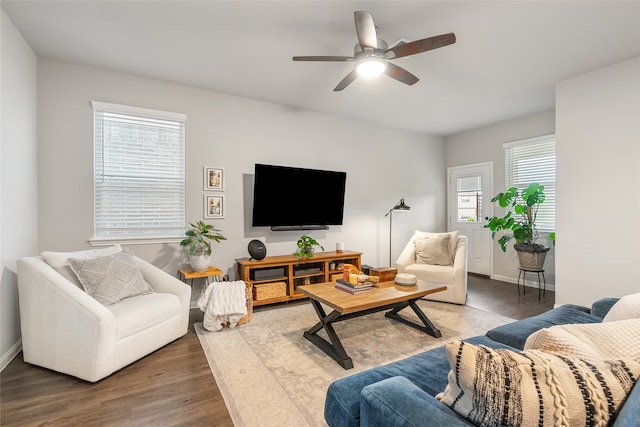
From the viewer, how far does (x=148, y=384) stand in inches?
82.0

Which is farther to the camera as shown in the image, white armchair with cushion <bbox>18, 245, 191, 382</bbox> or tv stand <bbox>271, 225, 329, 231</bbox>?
tv stand <bbox>271, 225, 329, 231</bbox>

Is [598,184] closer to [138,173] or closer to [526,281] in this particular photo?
[526,281]

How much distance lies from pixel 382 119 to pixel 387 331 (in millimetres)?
3408

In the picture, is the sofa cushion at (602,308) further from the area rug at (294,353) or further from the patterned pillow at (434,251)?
the patterned pillow at (434,251)

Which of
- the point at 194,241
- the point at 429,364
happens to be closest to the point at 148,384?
the point at 194,241

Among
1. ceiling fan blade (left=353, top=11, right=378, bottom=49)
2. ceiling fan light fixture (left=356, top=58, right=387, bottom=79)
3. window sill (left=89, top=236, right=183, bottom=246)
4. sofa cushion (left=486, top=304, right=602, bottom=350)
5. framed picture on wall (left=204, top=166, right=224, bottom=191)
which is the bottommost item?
sofa cushion (left=486, top=304, right=602, bottom=350)

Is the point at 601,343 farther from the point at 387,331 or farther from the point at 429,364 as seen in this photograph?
the point at 387,331

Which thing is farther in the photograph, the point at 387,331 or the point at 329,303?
the point at 387,331

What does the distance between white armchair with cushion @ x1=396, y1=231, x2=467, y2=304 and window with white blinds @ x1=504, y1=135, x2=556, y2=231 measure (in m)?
1.59

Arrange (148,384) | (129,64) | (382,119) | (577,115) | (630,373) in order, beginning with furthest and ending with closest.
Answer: (382,119) → (577,115) → (129,64) → (148,384) → (630,373)

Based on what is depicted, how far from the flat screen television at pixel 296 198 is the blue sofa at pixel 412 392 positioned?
2.82 m

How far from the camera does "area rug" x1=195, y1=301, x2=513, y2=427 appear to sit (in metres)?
1.82

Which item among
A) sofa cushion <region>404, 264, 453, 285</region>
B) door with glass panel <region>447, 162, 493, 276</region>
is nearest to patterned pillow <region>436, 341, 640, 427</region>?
sofa cushion <region>404, 264, 453, 285</region>

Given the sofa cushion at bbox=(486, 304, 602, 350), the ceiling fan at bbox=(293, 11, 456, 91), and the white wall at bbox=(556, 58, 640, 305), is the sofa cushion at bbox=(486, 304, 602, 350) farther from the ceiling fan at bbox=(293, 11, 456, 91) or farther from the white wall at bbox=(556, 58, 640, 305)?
the ceiling fan at bbox=(293, 11, 456, 91)
